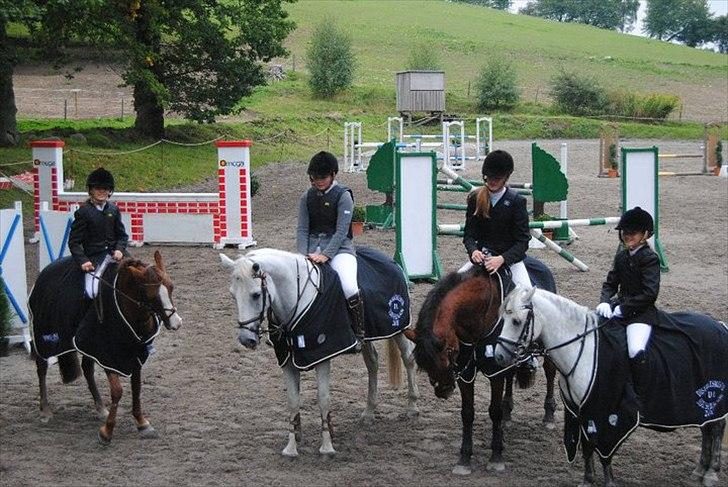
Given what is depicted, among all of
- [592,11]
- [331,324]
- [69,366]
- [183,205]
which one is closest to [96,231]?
[69,366]

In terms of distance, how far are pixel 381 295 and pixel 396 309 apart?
7.6 inches

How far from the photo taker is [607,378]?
5.40m

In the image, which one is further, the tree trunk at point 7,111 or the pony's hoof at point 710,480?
the tree trunk at point 7,111

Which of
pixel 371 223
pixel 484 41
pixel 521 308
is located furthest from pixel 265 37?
pixel 484 41

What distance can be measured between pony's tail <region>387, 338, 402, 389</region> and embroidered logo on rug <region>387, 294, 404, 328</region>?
33cm

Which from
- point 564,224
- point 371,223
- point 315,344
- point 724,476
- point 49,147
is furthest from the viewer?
point 371,223

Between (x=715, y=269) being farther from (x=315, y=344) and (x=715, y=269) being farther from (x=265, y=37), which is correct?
(x=265, y=37)

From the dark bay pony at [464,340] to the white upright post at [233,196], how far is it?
887 cm

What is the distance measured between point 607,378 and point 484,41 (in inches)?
2742

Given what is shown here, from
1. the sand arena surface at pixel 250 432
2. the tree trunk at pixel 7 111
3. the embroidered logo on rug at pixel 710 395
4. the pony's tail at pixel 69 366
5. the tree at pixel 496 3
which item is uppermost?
the tree at pixel 496 3

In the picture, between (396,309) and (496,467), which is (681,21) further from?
(496,467)

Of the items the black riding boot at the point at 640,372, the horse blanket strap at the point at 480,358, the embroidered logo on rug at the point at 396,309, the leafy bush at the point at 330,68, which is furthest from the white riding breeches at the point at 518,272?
the leafy bush at the point at 330,68

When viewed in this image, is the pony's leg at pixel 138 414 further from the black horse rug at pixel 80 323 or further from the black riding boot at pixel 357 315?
the black riding boot at pixel 357 315

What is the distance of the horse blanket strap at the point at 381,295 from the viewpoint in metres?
6.80
